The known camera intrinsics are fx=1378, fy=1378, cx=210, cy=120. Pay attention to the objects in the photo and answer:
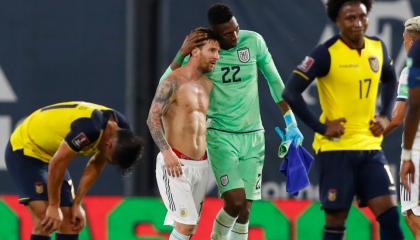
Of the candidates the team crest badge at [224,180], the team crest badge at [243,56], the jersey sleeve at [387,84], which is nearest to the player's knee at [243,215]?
the team crest badge at [224,180]

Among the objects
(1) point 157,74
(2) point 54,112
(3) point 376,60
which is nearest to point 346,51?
(3) point 376,60

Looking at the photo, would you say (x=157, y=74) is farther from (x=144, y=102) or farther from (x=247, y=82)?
(x=247, y=82)

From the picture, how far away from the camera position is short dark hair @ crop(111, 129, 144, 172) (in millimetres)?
10539

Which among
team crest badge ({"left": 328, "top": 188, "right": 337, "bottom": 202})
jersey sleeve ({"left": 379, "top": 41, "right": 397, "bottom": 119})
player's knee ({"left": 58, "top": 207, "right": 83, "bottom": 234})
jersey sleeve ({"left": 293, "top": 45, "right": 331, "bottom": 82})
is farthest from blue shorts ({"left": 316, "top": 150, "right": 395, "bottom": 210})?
player's knee ({"left": 58, "top": 207, "right": 83, "bottom": 234})

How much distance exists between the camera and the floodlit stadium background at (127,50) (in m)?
15.5

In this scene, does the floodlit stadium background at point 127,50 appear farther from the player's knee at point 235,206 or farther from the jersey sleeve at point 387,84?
the jersey sleeve at point 387,84

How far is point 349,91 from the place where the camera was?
10.3 metres

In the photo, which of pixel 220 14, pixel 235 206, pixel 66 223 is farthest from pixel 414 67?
pixel 66 223

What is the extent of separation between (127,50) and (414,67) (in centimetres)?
676

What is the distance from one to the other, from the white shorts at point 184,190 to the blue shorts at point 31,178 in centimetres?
78

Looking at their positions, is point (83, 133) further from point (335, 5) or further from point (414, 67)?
point (414, 67)

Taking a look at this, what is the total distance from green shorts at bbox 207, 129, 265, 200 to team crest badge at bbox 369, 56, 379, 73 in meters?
1.79

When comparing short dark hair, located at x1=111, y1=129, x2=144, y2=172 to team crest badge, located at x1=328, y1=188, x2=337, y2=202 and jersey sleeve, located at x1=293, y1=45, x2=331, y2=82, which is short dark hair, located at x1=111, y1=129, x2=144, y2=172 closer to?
jersey sleeve, located at x1=293, y1=45, x2=331, y2=82

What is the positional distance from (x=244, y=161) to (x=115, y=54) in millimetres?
4265
